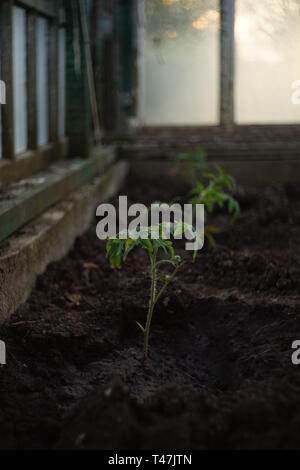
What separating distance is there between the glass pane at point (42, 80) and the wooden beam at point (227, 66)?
236 cm

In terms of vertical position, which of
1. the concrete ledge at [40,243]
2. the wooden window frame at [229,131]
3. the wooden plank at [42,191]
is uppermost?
the wooden window frame at [229,131]

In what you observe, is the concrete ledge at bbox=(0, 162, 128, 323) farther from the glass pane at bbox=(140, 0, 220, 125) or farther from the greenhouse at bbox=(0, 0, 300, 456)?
the glass pane at bbox=(140, 0, 220, 125)

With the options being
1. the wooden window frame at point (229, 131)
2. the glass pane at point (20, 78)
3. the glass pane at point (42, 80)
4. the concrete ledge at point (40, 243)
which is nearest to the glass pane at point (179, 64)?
the wooden window frame at point (229, 131)

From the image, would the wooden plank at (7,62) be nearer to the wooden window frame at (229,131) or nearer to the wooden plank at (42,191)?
the wooden plank at (42,191)

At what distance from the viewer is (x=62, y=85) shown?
5.68 metres

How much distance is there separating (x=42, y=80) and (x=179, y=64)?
3.58 metres

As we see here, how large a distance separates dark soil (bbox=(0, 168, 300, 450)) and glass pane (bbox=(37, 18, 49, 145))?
125 cm

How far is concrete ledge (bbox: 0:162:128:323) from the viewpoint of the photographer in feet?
9.74

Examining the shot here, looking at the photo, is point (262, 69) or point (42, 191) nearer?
point (42, 191)

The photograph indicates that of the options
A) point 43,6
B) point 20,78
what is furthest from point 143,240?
point 43,6

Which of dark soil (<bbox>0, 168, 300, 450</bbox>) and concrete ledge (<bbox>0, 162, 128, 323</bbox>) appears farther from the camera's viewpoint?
concrete ledge (<bbox>0, 162, 128, 323</bbox>)

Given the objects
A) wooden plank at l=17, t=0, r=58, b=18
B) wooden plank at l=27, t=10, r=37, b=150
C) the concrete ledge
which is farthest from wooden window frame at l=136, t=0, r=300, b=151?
wooden plank at l=27, t=10, r=37, b=150

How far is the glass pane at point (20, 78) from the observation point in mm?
4391

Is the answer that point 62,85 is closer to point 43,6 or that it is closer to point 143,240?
point 43,6
